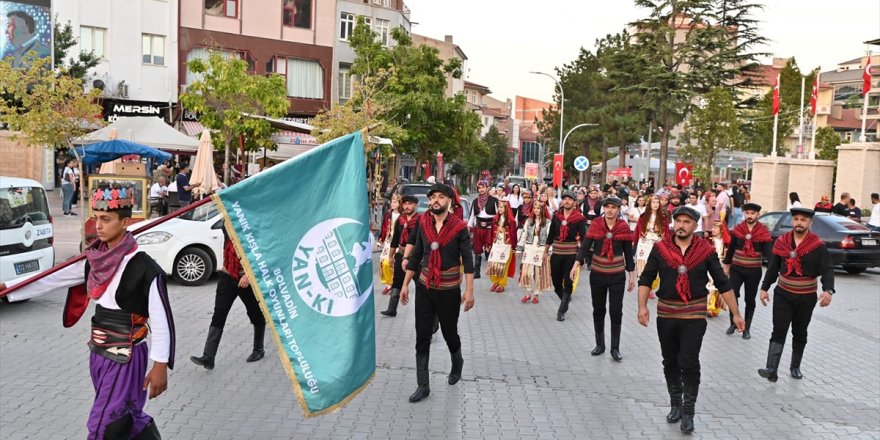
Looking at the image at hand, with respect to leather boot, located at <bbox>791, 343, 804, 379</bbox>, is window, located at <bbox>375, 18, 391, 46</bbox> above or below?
above

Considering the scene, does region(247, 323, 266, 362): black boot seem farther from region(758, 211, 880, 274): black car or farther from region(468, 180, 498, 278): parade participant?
region(758, 211, 880, 274): black car

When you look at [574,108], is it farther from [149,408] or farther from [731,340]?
[149,408]

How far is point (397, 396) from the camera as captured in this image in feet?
24.9

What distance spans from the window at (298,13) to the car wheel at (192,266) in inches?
1238

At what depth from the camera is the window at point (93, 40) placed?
3691cm

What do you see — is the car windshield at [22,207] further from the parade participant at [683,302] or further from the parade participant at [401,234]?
the parade participant at [683,302]

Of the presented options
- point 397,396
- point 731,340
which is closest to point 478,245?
point 731,340

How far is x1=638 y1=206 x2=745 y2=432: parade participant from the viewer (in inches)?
271

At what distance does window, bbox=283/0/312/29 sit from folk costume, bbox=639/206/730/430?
127 feet

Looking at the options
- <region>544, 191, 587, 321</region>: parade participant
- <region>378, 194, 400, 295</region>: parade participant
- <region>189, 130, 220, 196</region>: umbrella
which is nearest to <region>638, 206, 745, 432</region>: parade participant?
<region>544, 191, 587, 321</region>: parade participant

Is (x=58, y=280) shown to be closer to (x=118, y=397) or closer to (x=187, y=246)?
(x=118, y=397)

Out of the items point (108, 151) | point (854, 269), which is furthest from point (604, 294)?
point (108, 151)

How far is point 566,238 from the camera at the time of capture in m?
11.9

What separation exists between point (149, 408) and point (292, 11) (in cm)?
3867
